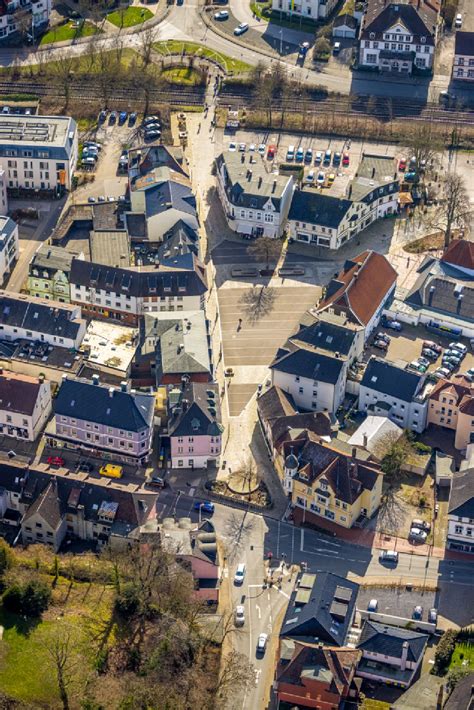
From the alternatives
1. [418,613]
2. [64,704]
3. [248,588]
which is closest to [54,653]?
[64,704]

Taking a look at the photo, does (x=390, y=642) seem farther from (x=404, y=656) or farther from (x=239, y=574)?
(x=239, y=574)

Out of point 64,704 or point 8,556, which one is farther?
point 8,556

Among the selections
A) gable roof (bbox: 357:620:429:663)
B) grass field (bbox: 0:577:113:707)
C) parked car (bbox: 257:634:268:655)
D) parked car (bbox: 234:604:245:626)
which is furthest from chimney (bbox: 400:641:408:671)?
grass field (bbox: 0:577:113:707)

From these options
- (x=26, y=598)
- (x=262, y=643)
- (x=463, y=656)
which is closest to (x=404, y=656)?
(x=463, y=656)

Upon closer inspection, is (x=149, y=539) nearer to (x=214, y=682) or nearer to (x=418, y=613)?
(x=214, y=682)

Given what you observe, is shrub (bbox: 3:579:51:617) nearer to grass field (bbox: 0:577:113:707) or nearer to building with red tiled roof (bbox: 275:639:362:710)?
grass field (bbox: 0:577:113:707)
